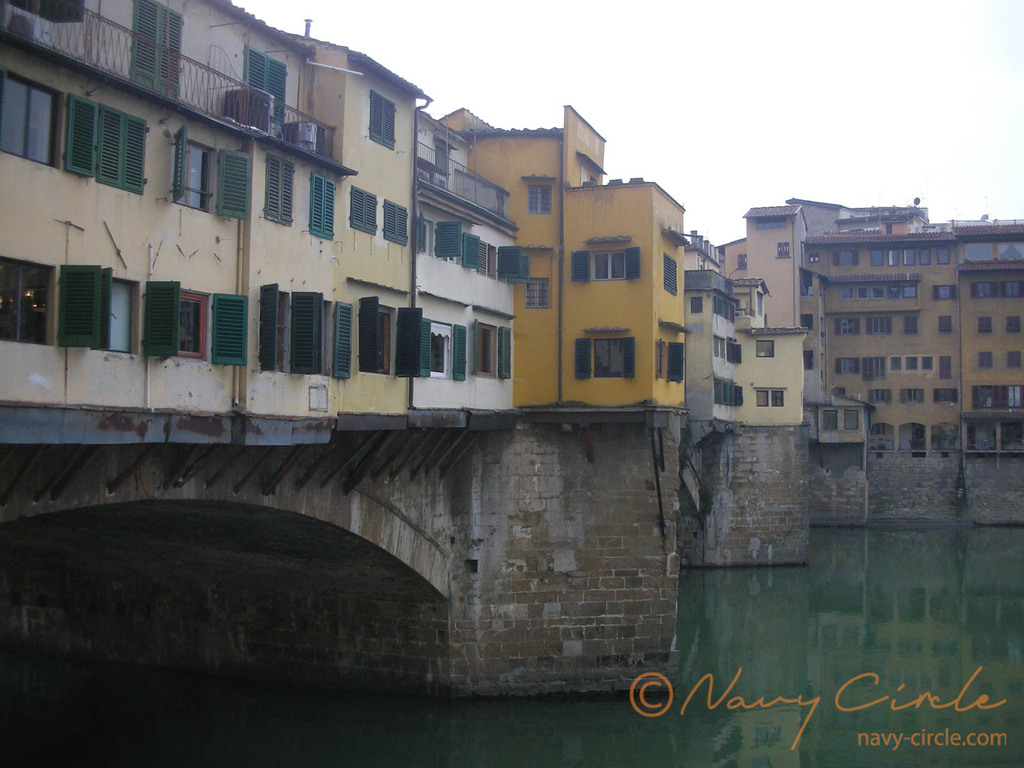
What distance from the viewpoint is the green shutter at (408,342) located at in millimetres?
17469

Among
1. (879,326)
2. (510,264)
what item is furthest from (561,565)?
(879,326)

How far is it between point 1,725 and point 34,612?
4.95 m

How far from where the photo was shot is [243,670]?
22234mm

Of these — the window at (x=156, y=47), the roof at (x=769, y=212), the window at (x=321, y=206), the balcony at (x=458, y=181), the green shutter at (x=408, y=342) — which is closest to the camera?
the window at (x=156, y=47)

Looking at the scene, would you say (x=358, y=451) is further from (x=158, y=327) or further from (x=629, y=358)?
(x=629, y=358)

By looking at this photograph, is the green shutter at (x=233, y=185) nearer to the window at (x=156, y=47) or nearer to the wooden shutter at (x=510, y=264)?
the window at (x=156, y=47)

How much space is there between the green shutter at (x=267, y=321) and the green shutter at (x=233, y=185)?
1082 millimetres

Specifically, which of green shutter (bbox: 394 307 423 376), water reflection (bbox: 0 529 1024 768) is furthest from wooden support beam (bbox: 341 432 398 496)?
water reflection (bbox: 0 529 1024 768)

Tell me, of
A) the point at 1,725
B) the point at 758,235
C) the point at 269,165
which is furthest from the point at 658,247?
the point at 758,235

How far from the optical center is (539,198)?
2252cm

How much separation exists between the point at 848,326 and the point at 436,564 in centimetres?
4650

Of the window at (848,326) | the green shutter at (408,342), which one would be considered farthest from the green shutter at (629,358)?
the window at (848,326)

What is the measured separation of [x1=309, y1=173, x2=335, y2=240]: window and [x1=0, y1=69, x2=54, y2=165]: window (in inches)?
180

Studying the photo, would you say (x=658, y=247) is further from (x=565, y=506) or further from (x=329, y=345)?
(x=329, y=345)
